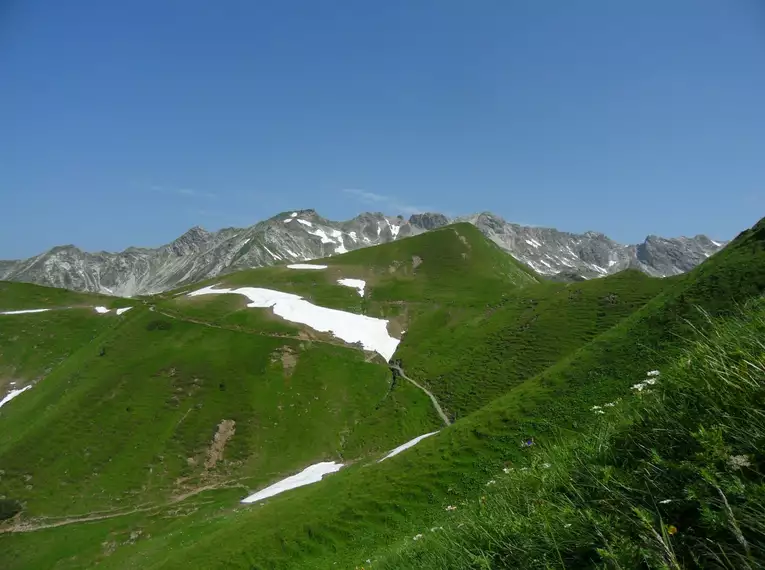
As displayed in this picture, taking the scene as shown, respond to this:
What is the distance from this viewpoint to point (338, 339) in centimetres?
10088

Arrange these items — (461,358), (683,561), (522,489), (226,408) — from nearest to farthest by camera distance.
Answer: (683,561)
(522,489)
(226,408)
(461,358)

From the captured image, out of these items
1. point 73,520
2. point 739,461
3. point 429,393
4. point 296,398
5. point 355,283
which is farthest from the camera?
point 355,283

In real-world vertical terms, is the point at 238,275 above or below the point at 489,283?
above

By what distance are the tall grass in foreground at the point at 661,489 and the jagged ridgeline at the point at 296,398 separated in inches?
504

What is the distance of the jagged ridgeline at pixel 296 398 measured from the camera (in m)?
31.4

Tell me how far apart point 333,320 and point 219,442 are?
4266cm

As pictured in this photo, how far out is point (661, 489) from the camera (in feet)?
14.4

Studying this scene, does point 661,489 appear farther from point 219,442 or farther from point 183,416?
point 183,416

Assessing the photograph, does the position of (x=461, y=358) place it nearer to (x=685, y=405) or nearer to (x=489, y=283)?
(x=489, y=283)

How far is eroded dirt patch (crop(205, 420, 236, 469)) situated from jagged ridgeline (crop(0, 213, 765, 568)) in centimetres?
34

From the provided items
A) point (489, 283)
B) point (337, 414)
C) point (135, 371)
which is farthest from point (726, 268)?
point (135, 371)

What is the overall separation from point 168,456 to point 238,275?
7915cm

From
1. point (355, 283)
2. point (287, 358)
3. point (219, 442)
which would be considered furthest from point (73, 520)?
point (355, 283)

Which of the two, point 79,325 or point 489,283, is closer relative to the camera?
point 79,325
